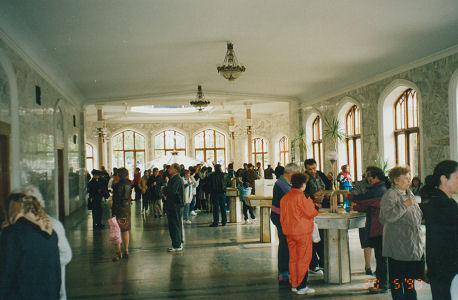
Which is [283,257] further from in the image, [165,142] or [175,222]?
[165,142]

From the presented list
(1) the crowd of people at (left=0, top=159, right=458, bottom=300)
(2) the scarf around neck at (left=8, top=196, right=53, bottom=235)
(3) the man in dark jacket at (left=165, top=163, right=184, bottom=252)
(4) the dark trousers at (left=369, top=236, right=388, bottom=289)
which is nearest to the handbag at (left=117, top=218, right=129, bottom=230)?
(1) the crowd of people at (left=0, top=159, right=458, bottom=300)

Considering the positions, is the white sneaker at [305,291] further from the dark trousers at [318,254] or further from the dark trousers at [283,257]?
the dark trousers at [318,254]

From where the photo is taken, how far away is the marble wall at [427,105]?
30.0ft

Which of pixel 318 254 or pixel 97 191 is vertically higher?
pixel 97 191

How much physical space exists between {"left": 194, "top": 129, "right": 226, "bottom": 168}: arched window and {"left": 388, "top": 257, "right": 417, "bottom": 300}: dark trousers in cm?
2340

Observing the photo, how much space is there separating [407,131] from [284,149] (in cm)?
1302

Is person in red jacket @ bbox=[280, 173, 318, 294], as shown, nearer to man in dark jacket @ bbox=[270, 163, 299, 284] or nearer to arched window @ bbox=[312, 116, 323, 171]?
man in dark jacket @ bbox=[270, 163, 299, 284]

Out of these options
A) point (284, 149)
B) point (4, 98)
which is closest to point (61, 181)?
point (4, 98)

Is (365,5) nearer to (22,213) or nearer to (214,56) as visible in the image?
(214,56)

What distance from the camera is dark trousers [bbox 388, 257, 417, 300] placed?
3.84 m

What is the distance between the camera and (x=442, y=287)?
2.90 meters

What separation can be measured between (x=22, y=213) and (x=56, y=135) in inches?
353

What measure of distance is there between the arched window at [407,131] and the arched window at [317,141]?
493 centimetres

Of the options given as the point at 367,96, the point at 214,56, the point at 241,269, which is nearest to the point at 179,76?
the point at 214,56
